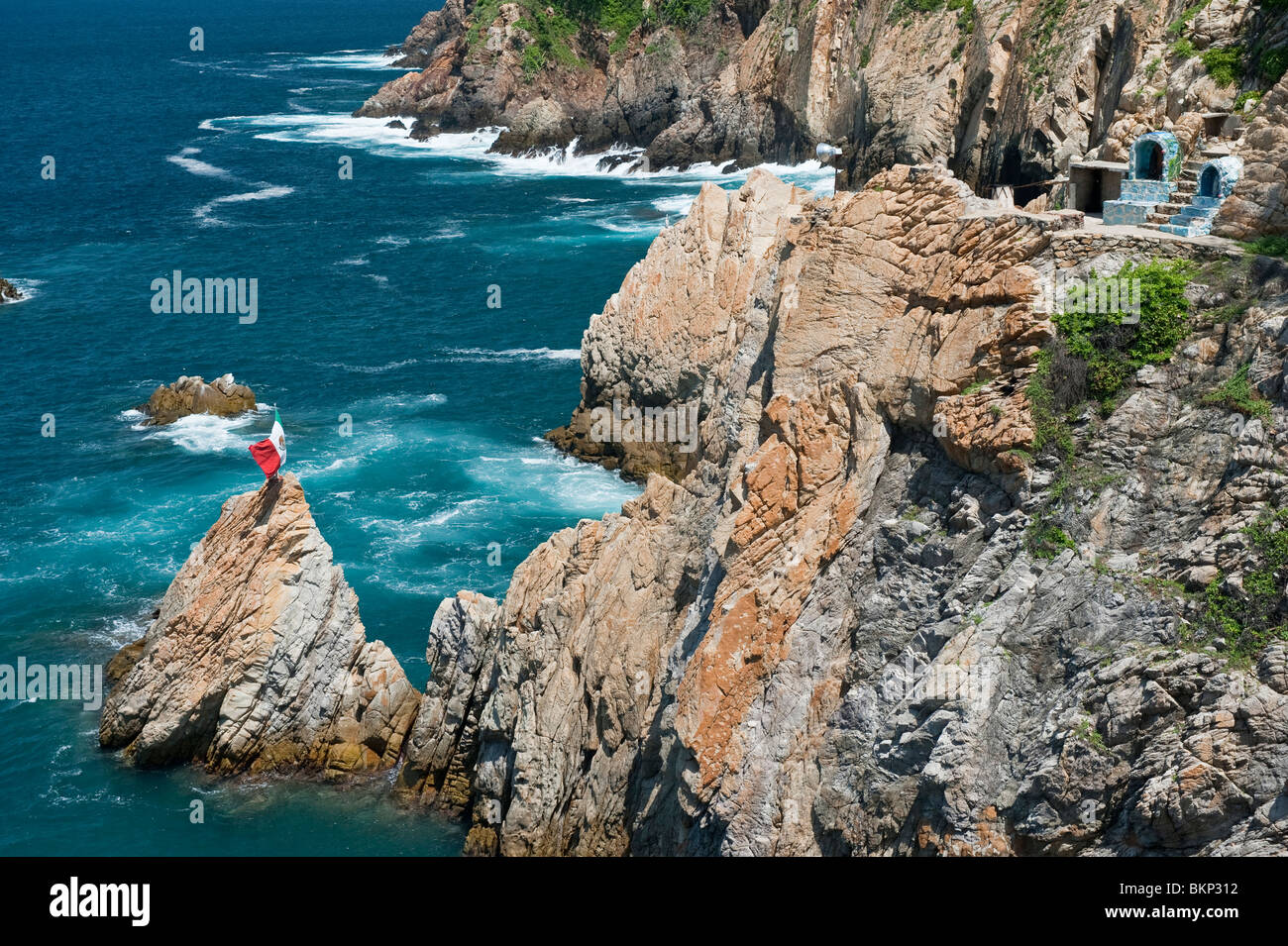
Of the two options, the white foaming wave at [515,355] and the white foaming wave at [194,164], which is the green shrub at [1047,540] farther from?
the white foaming wave at [194,164]

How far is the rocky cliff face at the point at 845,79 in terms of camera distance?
50344 mm

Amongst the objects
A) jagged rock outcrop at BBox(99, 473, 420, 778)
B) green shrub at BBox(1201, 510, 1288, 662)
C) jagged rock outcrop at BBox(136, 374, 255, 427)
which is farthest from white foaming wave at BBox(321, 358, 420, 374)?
green shrub at BBox(1201, 510, 1288, 662)

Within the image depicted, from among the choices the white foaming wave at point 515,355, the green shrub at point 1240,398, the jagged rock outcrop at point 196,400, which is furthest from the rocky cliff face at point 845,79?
the jagged rock outcrop at point 196,400

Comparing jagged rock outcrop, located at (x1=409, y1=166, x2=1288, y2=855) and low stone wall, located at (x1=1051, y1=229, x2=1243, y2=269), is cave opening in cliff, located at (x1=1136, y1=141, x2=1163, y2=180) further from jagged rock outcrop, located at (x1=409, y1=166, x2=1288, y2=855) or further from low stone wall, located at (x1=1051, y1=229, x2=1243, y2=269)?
jagged rock outcrop, located at (x1=409, y1=166, x2=1288, y2=855)

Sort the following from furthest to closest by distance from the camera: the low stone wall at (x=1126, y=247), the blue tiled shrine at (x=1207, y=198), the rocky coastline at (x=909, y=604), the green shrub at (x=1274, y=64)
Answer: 1. the green shrub at (x=1274, y=64)
2. the blue tiled shrine at (x=1207, y=198)
3. the low stone wall at (x=1126, y=247)
4. the rocky coastline at (x=909, y=604)

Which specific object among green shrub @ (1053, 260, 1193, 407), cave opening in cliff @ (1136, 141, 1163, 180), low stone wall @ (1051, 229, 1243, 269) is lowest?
green shrub @ (1053, 260, 1193, 407)

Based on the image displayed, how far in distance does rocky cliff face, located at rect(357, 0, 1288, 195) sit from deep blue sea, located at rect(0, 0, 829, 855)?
5.96m

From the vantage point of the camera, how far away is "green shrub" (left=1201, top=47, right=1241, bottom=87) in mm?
41031

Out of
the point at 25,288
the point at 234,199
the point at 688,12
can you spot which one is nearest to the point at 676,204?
the point at 688,12

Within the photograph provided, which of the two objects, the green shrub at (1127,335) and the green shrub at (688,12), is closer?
the green shrub at (1127,335)

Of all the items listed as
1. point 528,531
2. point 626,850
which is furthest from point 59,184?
point 626,850

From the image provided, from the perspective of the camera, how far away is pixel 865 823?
22.2m

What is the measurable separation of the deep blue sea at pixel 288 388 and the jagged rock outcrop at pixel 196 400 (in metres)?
0.81
